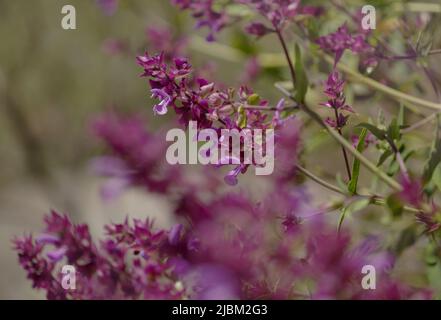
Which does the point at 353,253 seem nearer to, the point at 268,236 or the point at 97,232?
the point at 268,236

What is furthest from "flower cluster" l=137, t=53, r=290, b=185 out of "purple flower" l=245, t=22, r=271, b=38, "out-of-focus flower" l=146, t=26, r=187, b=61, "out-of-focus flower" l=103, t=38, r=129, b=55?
"out-of-focus flower" l=103, t=38, r=129, b=55

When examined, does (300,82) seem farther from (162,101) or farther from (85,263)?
(85,263)

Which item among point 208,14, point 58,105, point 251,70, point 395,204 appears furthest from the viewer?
point 58,105

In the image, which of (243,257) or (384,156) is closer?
(243,257)

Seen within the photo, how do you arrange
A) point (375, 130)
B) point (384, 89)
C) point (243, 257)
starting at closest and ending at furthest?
point (243, 257) → point (375, 130) → point (384, 89)

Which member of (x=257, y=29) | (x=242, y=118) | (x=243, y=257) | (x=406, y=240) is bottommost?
(x=406, y=240)

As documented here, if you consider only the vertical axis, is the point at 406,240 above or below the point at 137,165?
below

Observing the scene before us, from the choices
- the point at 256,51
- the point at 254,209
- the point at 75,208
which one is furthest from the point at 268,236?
the point at 75,208

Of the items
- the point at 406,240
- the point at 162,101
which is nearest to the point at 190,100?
the point at 162,101

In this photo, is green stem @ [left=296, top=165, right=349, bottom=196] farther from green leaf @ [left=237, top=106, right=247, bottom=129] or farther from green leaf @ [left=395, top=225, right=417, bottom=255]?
green leaf @ [left=395, top=225, right=417, bottom=255]
